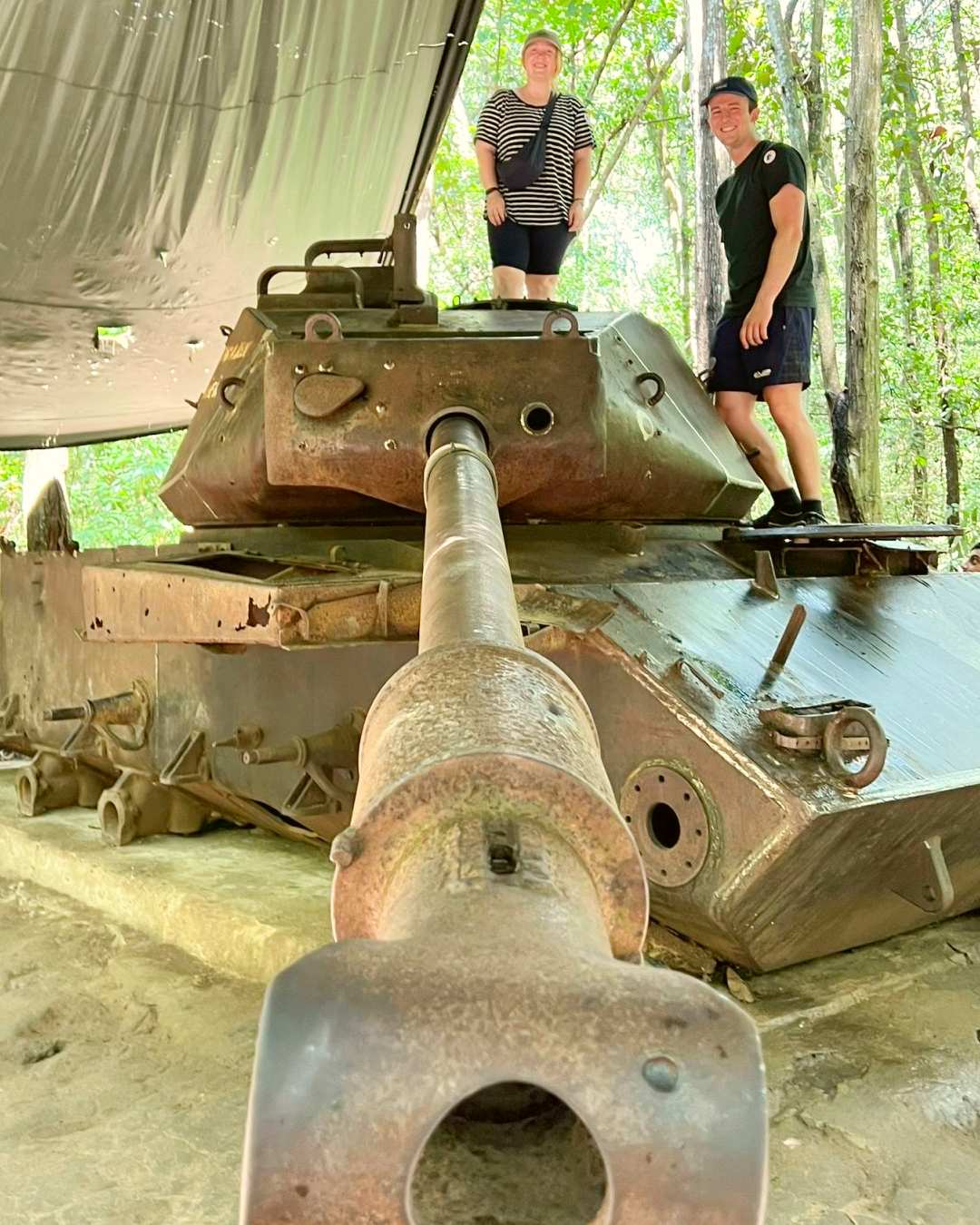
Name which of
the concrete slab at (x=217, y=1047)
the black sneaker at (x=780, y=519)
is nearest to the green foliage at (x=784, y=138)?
the black sneaker at (x=780, y=519)

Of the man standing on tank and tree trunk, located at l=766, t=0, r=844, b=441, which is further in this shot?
tree trunk, located at l=766, t=0, r=844, b=441

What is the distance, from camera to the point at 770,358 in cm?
538

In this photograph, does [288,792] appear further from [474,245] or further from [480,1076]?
[474,245]

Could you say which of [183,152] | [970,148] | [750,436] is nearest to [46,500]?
[183,152]

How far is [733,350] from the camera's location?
216 inches

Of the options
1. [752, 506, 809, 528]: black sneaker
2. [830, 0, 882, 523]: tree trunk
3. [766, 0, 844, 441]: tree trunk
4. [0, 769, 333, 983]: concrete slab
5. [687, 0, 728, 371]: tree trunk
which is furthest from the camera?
[766, 0, 844, 441]: tree trunk

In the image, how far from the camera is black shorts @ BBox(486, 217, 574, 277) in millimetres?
6254

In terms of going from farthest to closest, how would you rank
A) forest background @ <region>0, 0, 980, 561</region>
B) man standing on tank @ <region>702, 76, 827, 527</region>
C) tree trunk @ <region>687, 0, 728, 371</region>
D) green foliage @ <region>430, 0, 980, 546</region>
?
green foliage @ <region>430, 0, 980, 546</region>, tree trunk @ <region>687, 0, 728, 371</region>, forest background @ <region>0, 0, 980, 561</region>, man standing on tank @ <region>702, 76, 827, 527</region>

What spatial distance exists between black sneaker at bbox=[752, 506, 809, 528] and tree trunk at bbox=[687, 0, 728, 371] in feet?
15.4

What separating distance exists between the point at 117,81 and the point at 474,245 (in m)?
15.3

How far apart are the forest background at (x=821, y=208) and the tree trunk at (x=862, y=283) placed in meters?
0.01

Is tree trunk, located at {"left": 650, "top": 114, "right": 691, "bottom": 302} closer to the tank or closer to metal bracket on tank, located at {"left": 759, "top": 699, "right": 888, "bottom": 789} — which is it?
the tank

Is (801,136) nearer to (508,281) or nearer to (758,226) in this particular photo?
(508,281)

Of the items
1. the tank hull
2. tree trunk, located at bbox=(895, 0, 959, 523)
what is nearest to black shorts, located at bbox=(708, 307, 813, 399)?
the tank hull
